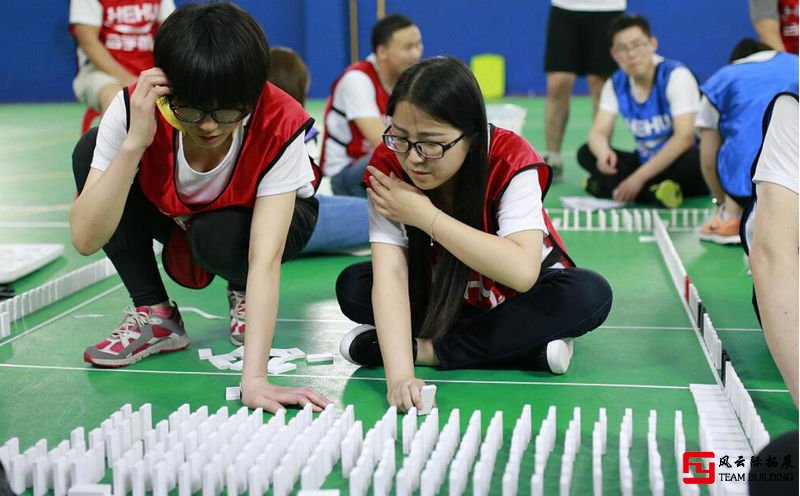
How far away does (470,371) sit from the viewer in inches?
97.0

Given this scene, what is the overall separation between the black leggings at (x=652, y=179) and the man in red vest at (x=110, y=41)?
2235 millimetres

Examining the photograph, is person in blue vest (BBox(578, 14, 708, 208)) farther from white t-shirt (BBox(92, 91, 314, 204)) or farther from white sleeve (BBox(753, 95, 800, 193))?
white sleeve (BBox(753, 95, 800, 193))

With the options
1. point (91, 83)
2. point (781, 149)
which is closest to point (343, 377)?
point (781, 149)

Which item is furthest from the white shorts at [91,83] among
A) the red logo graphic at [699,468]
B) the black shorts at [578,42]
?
the red logo graphic at [699,468]

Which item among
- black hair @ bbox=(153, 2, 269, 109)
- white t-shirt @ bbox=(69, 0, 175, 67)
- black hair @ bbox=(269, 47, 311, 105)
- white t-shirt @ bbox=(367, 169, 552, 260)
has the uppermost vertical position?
black hair @ bbox=(153, 2, 269, 109)

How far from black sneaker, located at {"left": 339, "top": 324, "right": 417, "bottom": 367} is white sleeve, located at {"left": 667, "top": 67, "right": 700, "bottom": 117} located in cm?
281

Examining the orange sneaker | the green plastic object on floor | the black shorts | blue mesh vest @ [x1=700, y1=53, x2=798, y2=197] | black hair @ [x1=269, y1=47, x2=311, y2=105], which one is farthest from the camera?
the green plastic object on floor

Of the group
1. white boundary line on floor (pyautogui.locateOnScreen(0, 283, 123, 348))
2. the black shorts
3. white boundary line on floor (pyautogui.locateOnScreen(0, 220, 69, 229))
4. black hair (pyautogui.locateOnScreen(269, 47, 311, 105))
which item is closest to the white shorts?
white boundary line on floor (pyautogui.locateOnScreen(0, 220, 69, 229))

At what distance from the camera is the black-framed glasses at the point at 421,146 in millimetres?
2133

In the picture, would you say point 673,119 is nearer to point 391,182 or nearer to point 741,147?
point 741,147

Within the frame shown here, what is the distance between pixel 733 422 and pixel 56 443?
1.31 m

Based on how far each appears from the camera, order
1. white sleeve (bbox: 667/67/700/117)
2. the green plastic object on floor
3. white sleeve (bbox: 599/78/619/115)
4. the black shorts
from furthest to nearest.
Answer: the green plastic object on floor < the black shorts < white sleeve (bbox: 599/78/619/115) < white sleeve (bbox: 667/67/700/117)

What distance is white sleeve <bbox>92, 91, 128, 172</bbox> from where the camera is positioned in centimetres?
231

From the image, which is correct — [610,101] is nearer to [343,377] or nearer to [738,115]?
[738,115]
